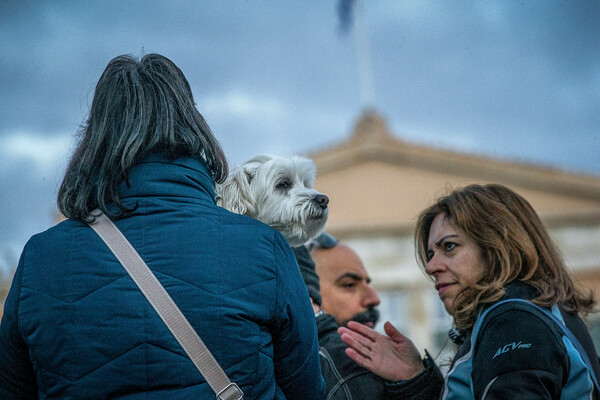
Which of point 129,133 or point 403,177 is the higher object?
point 129,133

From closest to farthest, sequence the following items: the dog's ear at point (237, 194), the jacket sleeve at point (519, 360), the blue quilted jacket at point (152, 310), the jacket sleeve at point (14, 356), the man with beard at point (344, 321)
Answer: the blue quilted jacket at point (152, 310) < the jacket sleeve at point (14, 356) < the jacket sleeve at point (519, 360) < the man with beard at point (344, 321) < the dog's ear at point (237, 194)

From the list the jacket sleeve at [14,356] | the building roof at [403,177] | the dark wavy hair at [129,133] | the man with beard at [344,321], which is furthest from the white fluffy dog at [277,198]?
the building roof at [403,177]

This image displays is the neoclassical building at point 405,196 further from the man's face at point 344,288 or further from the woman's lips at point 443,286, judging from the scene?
the woman's lips at point 443,286

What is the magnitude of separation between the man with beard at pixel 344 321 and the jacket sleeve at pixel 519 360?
1.33ft

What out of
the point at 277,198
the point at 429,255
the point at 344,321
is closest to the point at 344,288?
the point at 344,321

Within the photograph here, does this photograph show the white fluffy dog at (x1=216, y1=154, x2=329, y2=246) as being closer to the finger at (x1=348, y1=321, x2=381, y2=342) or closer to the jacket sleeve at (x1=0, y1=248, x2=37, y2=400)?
the finger at (x1=348, y1=321, x2=381, y2=342)

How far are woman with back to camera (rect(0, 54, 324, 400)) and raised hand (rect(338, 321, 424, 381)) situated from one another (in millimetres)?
802

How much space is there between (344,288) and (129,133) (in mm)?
2143

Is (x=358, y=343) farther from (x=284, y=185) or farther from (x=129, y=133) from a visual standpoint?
(x=129, y=133)

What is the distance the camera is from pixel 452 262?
2725mm

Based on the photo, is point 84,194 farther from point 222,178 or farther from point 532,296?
point 532,296

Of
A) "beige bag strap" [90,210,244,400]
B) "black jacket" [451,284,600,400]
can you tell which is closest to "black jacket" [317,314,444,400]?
"black jacket" [451,284,600,400]

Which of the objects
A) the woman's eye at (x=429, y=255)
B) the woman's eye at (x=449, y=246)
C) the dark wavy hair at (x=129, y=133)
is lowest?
the woman's eye at (x=429, y=255)

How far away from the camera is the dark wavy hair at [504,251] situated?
249 cm
